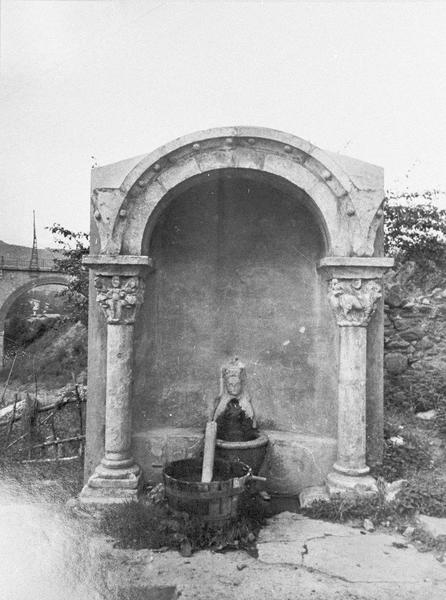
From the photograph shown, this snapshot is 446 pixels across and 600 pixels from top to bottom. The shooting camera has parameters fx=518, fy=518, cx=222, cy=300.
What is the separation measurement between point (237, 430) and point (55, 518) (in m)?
2.34

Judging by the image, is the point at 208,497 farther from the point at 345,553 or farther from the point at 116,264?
the point at 116,264

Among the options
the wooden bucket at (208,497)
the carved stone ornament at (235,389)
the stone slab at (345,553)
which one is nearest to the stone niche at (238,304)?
the carved stone ornament at (235,389)

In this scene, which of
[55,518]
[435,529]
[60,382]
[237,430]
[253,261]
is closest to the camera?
[435,529]

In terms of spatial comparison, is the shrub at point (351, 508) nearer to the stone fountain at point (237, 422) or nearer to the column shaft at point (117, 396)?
the stone fountain at point (237, 422)

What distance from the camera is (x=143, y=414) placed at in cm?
671

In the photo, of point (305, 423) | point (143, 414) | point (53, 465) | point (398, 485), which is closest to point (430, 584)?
point (398, 485)

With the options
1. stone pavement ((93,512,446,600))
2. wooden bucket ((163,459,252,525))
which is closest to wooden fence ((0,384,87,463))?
wooden bucket ((163,459,252,525))

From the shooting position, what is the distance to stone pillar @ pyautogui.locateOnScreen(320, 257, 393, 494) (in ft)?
19.0

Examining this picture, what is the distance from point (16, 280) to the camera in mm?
28656

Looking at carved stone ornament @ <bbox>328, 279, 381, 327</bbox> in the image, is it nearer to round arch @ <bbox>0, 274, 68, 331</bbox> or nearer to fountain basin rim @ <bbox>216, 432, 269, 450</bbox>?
fountain basin rim @ <bbox>216, 432, 269, 450</bbox>

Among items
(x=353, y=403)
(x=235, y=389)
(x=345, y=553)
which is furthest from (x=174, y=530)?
(x=353, y=403)

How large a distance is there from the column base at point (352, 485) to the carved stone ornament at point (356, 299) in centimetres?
169

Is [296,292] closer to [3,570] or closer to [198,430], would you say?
[198,430]

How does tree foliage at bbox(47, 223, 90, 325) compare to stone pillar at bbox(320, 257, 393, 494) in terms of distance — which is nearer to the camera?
stone pillar at bbox(320, 257, 393, 494)
